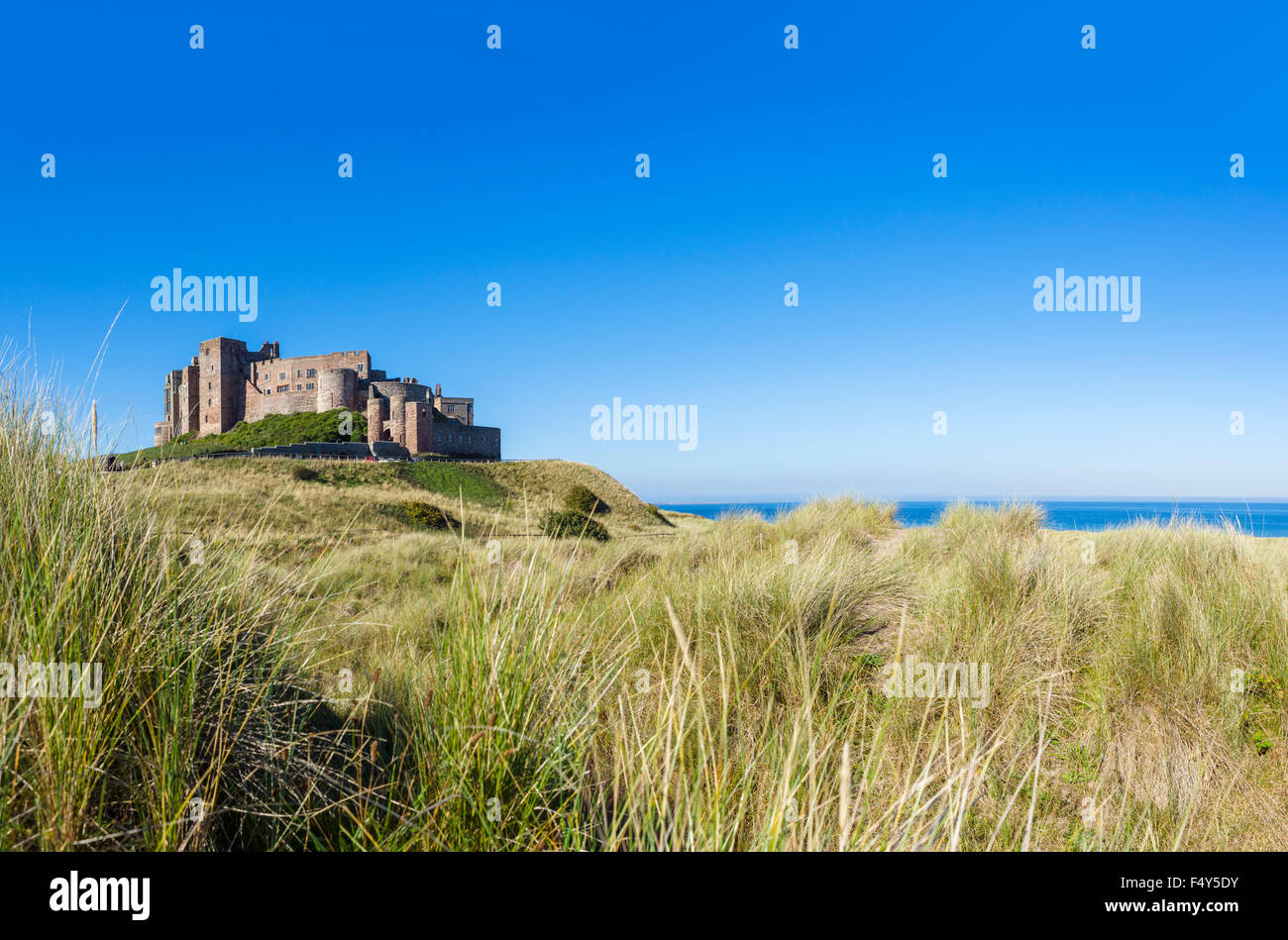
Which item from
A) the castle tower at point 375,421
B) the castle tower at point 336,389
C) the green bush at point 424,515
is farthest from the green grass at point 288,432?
the green bush at point 424,515

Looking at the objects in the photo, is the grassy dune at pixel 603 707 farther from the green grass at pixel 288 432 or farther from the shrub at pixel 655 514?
the green grass at pixel 288 432

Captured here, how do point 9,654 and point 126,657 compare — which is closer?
point 9,654

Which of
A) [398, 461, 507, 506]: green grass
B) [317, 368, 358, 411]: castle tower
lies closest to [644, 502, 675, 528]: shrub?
[398, 461, 507, 506]: green grass

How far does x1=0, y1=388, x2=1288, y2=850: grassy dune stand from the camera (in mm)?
1495

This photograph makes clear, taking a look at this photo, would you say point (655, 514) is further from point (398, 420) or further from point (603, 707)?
point (603, 707)

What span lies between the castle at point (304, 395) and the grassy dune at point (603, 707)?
4562 cm

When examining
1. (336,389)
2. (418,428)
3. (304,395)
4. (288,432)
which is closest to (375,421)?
(418,428)

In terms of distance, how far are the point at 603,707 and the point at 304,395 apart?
55.7m

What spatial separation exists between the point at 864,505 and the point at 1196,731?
9.08 m

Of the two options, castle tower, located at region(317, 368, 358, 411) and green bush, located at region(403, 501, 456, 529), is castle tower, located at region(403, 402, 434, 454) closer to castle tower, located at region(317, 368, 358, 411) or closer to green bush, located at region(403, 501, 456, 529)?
castle tower, located at region(317, 368, 358, 411)

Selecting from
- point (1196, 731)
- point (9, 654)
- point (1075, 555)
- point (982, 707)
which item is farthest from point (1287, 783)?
point (9, 654)

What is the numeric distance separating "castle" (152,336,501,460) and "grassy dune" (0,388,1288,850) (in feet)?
150
